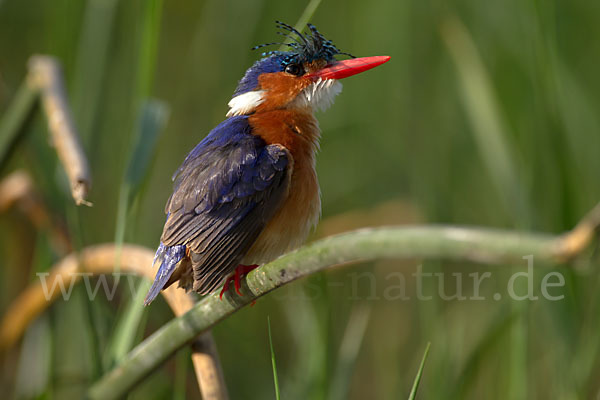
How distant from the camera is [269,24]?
3188 mm

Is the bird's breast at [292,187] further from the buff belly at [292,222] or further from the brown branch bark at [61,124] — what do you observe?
the brown branch bark at [61,124]

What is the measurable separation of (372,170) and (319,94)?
1.82 metres

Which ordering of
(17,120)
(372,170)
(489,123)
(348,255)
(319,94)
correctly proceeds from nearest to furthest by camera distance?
1. (348,255)
2. (319,94)
3. (17,120)
4. (489,123)
5. (372,170)

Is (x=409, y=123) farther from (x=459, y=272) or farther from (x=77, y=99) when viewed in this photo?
(x=77, y=99)

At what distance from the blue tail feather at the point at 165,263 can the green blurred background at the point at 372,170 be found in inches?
4.3

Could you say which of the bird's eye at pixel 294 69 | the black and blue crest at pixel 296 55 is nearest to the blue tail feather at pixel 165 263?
the black and blue crest at pixel 296 55

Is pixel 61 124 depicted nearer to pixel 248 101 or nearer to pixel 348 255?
pixel 248 101

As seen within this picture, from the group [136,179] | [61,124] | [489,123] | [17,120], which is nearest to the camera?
[136,179]

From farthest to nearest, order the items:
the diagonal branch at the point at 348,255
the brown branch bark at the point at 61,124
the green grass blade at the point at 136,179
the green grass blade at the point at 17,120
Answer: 1. the green grass blade at the point at 17,120
2. the green grass blade at the point at 136,179
3. the brown branch bark at the point at 61,124
4. the diagonal branch at the point at 348,255

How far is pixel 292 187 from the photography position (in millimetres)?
1634

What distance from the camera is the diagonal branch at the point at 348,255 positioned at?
0.66 meters

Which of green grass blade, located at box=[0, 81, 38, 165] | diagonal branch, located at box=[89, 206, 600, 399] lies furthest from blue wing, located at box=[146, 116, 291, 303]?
green grass blade, located at box=[0, 81, 38, 165]

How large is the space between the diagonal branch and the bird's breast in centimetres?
34

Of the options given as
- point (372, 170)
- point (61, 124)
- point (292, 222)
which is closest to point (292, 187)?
point (292, 222)
